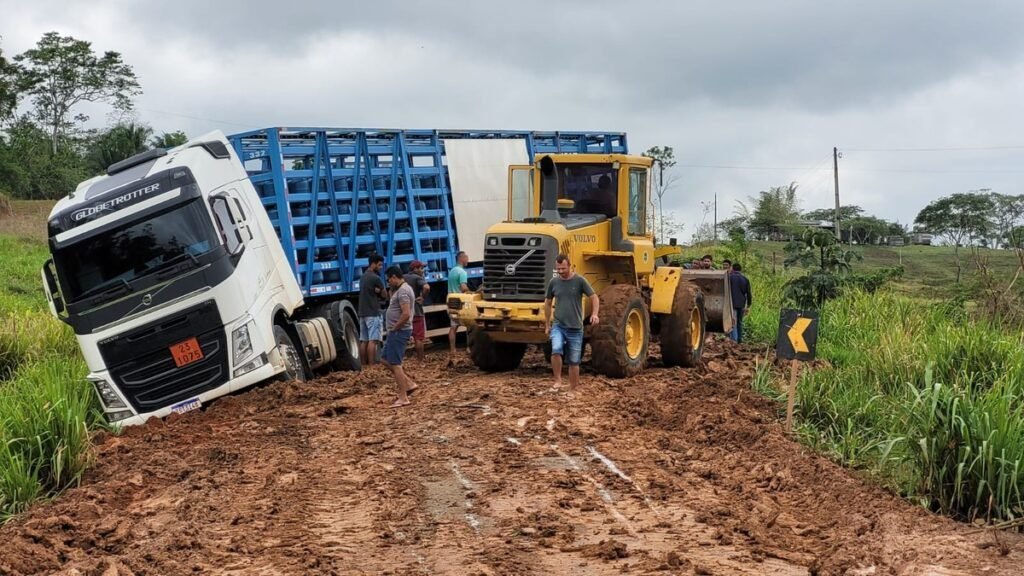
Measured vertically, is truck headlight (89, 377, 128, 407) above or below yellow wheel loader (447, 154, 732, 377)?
below

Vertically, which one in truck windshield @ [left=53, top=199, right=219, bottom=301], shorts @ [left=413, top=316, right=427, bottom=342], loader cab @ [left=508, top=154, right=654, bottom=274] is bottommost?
shorts @ [left=413, top=316, right=427, bottom=342]

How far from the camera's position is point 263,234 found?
12.5 m

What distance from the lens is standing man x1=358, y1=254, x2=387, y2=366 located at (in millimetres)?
13641

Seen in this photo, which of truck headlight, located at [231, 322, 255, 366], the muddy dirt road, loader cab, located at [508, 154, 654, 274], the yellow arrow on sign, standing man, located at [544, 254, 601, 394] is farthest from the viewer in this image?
loader cab, located at [508, 154, 654, 274]

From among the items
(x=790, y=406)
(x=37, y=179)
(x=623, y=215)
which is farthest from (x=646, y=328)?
(x=37, y=179)

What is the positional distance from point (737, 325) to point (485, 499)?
10781mm

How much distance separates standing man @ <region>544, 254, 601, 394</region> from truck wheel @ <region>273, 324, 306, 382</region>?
3162 mm

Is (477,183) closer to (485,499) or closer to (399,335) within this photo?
(399,335)

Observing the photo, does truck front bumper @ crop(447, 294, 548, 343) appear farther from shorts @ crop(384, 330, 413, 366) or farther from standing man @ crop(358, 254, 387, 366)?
standing man @ crop(358, 254, 387, 366)

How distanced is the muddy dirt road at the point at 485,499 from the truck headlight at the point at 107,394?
45 centimetres

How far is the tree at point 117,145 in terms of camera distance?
44.1 metres

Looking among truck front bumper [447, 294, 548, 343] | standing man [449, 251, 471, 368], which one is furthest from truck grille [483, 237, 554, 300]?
standing man [449, 251, 471, 368]

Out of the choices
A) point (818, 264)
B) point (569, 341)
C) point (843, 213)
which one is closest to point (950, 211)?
point (843, 213)

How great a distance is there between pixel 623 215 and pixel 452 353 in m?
3.77
